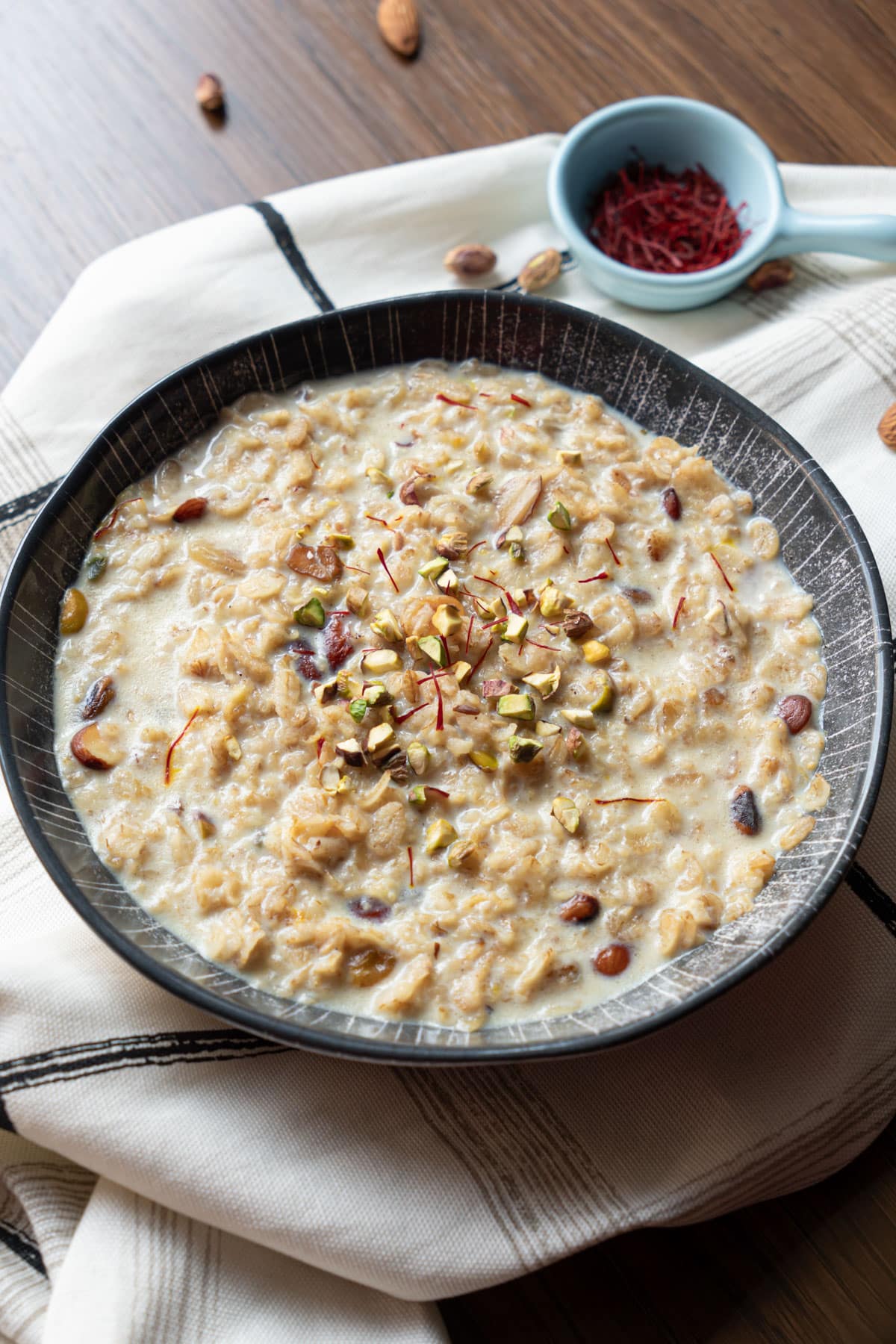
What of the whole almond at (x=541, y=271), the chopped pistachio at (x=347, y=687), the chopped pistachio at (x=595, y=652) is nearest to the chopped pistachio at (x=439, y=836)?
the chopped pistachio at (x=347, y=687)

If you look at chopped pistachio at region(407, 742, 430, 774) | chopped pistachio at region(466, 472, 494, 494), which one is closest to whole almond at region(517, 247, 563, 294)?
chopped pistachio at region(466, 472, 494, 494)

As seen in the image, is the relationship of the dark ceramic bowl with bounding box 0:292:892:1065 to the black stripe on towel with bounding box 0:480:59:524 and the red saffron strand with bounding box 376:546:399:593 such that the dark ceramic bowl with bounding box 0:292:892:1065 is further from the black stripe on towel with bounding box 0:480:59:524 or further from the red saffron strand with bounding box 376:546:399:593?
the red saffron strand with bounding box 376:546:399:593

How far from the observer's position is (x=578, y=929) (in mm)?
1785

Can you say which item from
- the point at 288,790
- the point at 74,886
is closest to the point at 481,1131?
the point at 288,790

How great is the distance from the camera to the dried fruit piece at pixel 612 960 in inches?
69.1

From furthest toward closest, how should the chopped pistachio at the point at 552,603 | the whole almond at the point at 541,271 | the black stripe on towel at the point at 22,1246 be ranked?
the whole almond at the point at 541,271 → the chopped pistachio at the point at 552,603 → the black stripe on towel at the point at 22,1246

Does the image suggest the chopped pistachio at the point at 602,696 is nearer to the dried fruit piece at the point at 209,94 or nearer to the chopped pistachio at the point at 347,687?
the chopped pistachio at the point at 347,687

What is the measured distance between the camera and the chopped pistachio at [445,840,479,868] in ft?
5.88

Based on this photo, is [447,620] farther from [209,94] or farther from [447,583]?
[209,94]

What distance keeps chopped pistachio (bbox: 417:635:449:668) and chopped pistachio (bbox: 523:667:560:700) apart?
14cm

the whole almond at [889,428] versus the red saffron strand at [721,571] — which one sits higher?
the red saffron strand at [721,571]

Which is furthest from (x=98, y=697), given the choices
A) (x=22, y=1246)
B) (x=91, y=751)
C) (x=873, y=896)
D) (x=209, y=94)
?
(x=209, y=94)

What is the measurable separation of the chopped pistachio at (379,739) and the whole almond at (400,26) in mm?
1937

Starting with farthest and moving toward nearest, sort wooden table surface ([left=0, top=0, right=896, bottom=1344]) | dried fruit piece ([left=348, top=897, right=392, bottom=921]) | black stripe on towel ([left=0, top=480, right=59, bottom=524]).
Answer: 1. wooden table surface ([left=0, top=0, right=896, bottom=1344])
2. black stripe on towel ([left=0, top=480, right=59, bottom=524])
3. dried fruit piece ([left=348, top=897, right=392, bottom=921])
